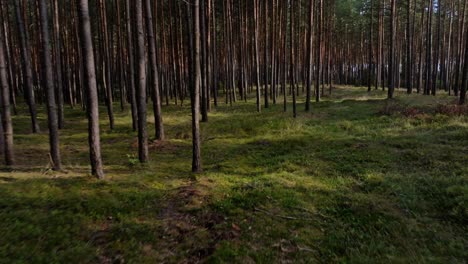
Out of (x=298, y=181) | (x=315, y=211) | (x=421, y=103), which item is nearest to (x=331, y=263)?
(x=315, y=211)

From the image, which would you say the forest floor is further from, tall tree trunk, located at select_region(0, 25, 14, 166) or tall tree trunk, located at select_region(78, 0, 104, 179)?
tall tree trunk, located at select_region(78, 0, 104, 179)

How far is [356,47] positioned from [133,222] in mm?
56715

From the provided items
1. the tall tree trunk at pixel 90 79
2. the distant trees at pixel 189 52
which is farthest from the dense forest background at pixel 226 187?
the distant trees at pixel 189 52

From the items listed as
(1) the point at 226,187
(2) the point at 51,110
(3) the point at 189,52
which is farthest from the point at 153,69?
(1) the point at 226,187

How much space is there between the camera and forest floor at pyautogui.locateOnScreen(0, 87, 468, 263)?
18.8 ft

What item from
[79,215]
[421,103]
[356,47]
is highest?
[356,47]

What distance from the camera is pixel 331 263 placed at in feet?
18.0

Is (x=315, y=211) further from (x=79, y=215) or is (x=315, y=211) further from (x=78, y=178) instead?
(x=78, y=178)

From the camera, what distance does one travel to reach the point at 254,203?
7637 mm

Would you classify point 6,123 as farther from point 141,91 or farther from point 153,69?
point 153,69

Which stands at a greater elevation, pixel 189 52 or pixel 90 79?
pixel 189 52

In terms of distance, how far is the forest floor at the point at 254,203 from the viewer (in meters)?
5.73

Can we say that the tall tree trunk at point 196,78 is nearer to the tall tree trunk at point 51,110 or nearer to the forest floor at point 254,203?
the forest floor at point 254,203

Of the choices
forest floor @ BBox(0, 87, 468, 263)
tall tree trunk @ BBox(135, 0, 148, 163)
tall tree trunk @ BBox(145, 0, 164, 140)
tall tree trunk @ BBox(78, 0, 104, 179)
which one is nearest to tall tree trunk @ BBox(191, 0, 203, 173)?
forest floor @ BBox(0, 87, 468, 263)
